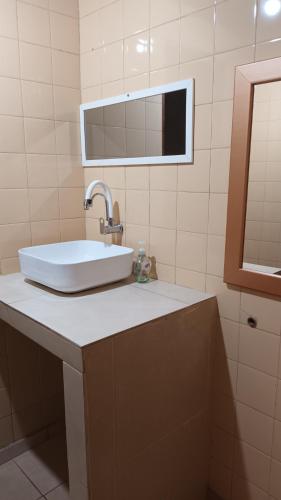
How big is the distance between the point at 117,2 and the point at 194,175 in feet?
2.80

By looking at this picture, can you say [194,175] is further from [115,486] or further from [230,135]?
[115,486]

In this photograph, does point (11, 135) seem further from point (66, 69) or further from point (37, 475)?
point (37, 475)

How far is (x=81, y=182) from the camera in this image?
1900 mm

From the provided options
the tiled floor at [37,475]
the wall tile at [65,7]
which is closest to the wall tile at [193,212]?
the wall tile at [65,7]

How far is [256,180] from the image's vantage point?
1207 millimetres

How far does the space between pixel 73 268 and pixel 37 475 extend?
105 cm

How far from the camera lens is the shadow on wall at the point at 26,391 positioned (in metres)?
1.70

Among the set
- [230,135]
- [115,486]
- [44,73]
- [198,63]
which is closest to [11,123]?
[44,73]

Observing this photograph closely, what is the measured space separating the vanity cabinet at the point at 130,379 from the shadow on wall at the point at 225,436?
4 cm

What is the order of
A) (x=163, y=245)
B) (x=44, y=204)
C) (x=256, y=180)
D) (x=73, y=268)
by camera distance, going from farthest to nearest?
(x=44, y=204) < (x=163, y=245) < (x=73, y=268) < (x=256, y=180)

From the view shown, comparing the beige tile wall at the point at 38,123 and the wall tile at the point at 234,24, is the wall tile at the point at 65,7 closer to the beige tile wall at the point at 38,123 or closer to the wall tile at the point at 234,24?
the beige tile wall at the point at 38,123

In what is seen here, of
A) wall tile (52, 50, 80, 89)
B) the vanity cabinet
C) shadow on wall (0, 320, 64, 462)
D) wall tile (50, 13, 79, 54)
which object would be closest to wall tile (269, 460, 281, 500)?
the vanity cabinet

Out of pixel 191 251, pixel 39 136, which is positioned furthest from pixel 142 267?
pixel 39 136

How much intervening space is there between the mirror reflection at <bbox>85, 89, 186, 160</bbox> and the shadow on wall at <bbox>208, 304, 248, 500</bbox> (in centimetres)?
75
